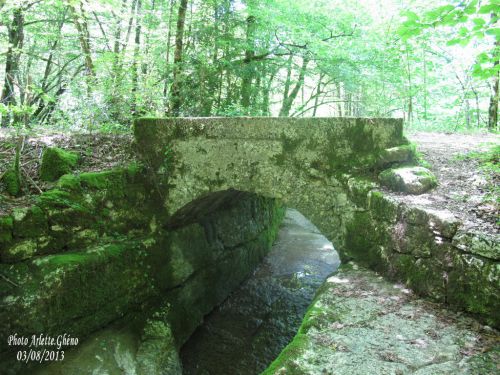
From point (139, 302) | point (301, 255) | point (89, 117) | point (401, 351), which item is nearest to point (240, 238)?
point (301, 255)

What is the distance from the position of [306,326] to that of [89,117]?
16.6 feet

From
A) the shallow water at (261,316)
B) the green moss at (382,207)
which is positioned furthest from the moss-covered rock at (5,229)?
the green moss at (382,207)

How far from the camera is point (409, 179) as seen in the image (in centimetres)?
379

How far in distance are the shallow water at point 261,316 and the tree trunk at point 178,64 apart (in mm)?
4044

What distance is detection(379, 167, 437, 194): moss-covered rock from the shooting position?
3.73 metres

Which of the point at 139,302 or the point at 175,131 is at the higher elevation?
the point at 175,131

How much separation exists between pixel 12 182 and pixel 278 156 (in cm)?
332

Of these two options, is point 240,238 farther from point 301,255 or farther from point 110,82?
point 110,82

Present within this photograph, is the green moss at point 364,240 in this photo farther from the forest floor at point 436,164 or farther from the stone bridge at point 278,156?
the forest floor at point 436,164

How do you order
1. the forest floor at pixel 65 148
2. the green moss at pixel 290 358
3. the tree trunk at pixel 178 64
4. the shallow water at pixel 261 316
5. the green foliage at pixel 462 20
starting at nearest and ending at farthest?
the green foliage at pixel 462 20
the green moss at pixel 290 358
the forest floor at pixel 65 148
the shallow water at pixel 261 316
the tree trunk at pixel 178 64

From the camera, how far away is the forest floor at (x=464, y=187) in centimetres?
301

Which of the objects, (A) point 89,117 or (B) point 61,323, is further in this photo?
(A) point 89,117

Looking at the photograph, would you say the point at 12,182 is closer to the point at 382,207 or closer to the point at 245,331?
the point at 245,331

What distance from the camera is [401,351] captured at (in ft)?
8.10
